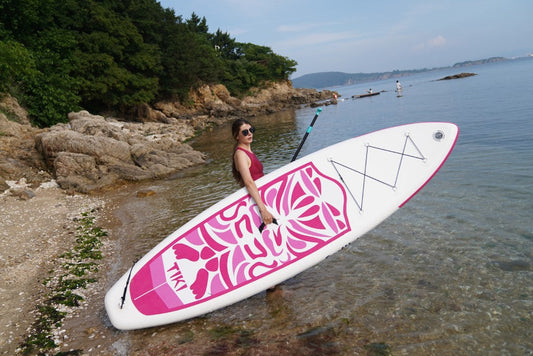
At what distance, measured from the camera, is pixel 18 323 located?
4.38 m

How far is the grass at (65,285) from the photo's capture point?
4039 millimetres

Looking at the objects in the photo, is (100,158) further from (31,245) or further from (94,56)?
(94,56)

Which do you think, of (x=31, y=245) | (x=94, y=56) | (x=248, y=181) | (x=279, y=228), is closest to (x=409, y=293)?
(x=279, y=228)

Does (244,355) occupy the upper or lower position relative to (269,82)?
lower

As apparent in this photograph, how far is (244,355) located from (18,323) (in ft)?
10.0

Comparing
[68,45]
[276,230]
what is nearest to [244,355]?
[276,230]

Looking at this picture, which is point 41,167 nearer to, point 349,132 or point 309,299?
point 309,299

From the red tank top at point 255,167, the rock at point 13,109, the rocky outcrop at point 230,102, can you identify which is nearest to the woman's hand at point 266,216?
the red tank top at point 255,167

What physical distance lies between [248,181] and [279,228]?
0.89 m

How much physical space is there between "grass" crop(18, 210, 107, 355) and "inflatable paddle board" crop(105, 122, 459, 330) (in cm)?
83

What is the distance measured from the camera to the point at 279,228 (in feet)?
15.4

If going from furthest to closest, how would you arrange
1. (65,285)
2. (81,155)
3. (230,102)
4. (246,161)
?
1. (230,102)
2. (81,155)
3. (65,285)
4. (246,161)

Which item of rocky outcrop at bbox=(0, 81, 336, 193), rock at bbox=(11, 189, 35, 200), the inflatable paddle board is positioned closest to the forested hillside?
rocky outcrop at bbox=(0, 81, 336, 193)

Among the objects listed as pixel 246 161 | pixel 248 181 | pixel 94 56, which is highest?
pixel 94 56
